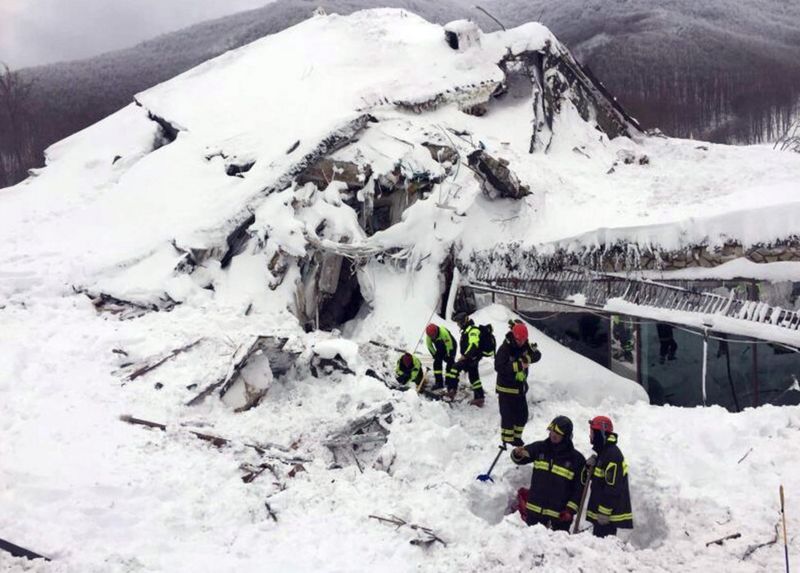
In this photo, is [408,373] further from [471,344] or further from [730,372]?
[730,372]

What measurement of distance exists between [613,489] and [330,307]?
252 inches

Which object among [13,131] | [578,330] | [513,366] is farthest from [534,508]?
[13,131]

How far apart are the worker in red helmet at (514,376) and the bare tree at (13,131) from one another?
29.1 m

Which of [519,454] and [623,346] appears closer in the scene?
[519,454]

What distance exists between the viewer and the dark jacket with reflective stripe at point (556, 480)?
198 inches

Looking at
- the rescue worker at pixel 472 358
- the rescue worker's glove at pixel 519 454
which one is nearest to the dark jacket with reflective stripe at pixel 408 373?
the rescue worker at pixel 472 358

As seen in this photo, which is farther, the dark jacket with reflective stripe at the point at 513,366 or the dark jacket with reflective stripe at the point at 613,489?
the dark jacket with reflective stripe at the point at 513,366

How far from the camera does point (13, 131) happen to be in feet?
96.7

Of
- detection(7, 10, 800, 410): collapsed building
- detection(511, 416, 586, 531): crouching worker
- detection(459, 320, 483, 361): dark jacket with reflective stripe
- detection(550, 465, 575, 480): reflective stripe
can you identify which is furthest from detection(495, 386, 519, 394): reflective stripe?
detection(7, 10, 800, 410): collapsed building

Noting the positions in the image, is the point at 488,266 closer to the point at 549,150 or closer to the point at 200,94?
the point at 549,150

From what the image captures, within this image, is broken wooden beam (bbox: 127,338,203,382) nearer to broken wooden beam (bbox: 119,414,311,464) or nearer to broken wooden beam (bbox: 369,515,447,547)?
broken wooden beam (bbox: 119,414,311,464)

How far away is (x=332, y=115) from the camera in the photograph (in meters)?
12.3

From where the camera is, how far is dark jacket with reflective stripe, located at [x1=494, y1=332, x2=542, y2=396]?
662 cm

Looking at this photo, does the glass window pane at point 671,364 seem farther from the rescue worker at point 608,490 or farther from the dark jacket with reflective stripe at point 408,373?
the rescue worker at point 608,490
